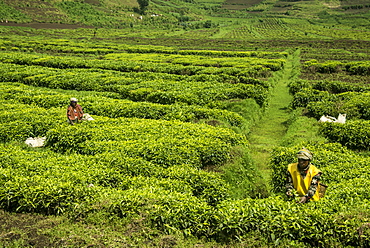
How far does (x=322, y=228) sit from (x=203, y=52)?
61473 mm

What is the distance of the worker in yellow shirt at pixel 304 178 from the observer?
845 centimetres

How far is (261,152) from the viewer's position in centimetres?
1775

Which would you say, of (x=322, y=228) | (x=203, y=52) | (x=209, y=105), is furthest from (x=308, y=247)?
(x=203, y=52)

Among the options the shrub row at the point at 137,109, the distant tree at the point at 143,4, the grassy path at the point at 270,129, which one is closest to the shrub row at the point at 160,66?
the grassy path at the point at 270,129

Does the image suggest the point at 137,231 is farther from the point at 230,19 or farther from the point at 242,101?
the point at 230,19

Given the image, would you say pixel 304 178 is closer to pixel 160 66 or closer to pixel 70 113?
pixel 70 113

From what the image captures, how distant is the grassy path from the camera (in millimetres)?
17078

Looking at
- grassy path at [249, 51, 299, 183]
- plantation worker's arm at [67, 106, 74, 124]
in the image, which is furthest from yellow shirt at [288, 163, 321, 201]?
plantation worker's arm at [67, 106, 74, 124]

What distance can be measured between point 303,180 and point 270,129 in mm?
14212

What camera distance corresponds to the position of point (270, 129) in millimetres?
22469

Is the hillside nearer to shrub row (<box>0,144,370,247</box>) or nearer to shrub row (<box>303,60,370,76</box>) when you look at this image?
shrub row (<box>303,60,370,76</box>)

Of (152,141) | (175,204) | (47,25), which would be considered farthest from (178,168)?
(47,25)

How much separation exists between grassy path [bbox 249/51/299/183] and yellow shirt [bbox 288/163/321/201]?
5.83 meters

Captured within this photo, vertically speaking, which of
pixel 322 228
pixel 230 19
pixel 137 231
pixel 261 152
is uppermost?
pixel 230 19
